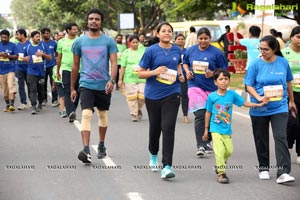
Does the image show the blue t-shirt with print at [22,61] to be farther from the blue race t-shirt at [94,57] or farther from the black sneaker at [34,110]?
the blue race t-shirt at [94,57]

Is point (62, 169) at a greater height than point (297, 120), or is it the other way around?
point (297, 120)

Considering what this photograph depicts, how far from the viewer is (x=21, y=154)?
31.2 feet

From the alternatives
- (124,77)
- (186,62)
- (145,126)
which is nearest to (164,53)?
(186,62)

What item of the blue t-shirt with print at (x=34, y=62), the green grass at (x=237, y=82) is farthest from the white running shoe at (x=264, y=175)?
the green grass at (x=237, y=82)

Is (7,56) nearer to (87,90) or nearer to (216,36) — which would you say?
A: (87,90)

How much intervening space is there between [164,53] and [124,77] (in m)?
5.72

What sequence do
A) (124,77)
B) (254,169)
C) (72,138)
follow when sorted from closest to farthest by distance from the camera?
(254,169) → (72,138) → (124,77)

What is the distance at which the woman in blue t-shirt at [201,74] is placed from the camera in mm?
9180

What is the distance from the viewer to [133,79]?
44.3 ft

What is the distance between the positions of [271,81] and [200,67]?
5.97ft

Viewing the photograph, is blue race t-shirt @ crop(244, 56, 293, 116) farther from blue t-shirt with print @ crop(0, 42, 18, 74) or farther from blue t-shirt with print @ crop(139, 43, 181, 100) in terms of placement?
blue t-shirt with print @ crop(0, 42, 18, 74)

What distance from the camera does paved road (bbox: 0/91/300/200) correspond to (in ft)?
23.4

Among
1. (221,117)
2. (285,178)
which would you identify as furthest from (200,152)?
(285,178)

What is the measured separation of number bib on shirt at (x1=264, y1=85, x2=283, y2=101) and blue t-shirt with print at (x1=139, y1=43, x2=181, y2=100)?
1084 mm
